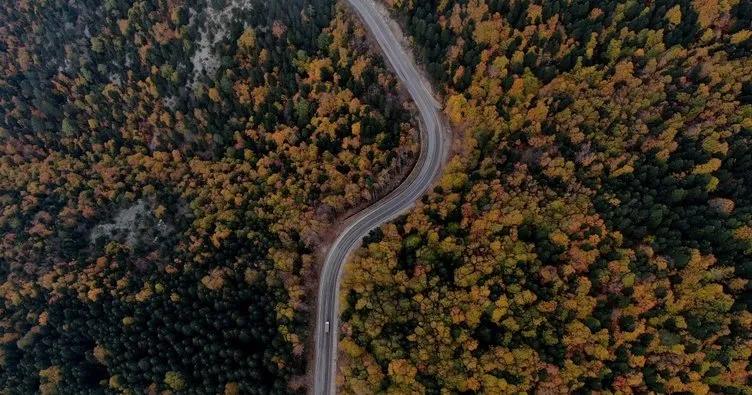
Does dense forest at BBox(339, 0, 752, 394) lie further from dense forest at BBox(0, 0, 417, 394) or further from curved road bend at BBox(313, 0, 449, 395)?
dense forest at BBox(0, 0, 417, 394)

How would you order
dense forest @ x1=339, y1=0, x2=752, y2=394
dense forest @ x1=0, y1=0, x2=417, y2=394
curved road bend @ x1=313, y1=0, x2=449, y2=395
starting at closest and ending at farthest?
dense forest @ x1=339, y1=0, x2=752, y2=394 < curved road bend @ x1=313, y1=0, x2=449, y2=395 < dense forest @ x1=0, y1=0, x2=417, y2=394

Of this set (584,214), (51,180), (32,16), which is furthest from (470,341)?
(32,16)

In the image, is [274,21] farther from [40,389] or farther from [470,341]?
[40,389]

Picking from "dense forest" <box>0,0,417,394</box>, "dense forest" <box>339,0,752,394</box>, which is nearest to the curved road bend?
"dense forest" <box>0,0,417,394</box>

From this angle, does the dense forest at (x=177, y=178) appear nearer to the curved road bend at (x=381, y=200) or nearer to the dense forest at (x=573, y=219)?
the curved road bend at (x=381, y=200)

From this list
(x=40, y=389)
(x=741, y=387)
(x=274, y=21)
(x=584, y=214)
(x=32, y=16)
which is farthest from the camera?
(x=32, y=16)
